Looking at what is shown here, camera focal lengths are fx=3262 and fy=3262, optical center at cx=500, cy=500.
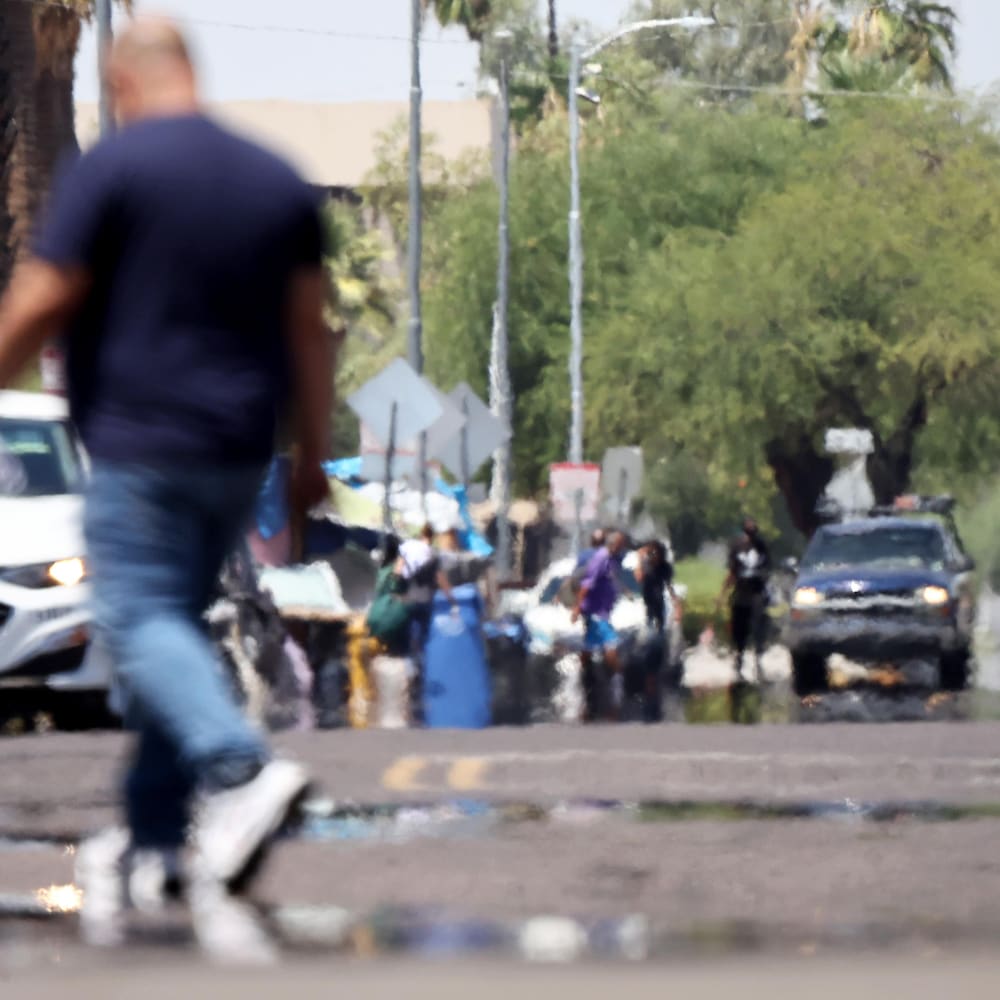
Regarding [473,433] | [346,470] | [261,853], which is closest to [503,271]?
[346,470]

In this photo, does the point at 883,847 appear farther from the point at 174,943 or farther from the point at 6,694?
the point at 6,694

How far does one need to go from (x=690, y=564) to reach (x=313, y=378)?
9325 centimetres

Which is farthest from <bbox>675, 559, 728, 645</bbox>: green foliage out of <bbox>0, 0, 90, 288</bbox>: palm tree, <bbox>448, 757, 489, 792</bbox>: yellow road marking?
<bbox>448, 757, 489, 792</bbox>: yellow road marking

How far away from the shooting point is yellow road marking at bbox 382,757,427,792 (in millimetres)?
11586

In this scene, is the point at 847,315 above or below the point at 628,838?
below

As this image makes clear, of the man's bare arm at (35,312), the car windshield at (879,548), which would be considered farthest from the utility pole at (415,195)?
the man's bare arm at (35,312)

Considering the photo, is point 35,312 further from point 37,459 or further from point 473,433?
point 473,433

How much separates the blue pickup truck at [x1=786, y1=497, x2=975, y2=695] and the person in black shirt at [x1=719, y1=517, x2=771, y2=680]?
277cm

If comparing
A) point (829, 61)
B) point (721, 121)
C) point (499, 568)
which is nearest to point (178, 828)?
point (499, 568)

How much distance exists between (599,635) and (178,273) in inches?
885

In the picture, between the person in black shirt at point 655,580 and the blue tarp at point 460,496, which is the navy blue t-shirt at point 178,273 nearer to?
the person in black shirt at point 655,580

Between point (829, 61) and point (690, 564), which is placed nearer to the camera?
point (829, 61)

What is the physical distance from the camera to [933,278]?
52000 mm

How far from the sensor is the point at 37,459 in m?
17.6
